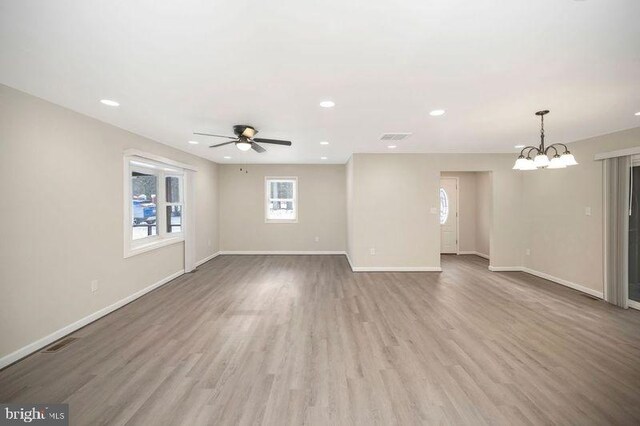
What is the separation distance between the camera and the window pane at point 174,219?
5.61 meters

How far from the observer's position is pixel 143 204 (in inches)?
192

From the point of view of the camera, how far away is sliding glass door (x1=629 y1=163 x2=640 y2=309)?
156 inches

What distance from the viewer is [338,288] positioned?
4.82 meters

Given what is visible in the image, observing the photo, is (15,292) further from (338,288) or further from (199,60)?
(338,288)

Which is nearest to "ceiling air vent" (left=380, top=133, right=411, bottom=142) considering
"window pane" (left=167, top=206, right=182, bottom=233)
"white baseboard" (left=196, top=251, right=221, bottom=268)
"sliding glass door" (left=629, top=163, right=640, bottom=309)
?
"sliding glass door" (left=629, top=163, right=640, bottom=309)

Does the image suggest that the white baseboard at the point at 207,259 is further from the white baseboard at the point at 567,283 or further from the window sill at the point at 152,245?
the white baseboard at the point at 567,283

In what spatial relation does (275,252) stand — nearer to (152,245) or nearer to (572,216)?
(152,245)

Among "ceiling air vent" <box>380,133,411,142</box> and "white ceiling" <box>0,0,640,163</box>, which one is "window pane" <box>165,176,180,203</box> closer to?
"white ceiling" <box>0,0,640,163</box>

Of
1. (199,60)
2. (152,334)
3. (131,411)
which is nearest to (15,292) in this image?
(152,334)

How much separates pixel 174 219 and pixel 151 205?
73 cm

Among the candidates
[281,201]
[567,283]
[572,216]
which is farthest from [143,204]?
[567,283]

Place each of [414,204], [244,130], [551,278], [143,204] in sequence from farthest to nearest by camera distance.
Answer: [414,204] → [551,278] → [143,204] → [244,130]

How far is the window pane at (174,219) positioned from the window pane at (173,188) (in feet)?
0.55

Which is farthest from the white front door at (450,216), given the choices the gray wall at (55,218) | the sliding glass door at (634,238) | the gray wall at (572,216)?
the gray wall at (55,218)
